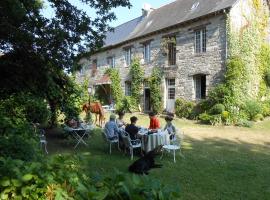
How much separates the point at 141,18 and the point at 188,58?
31.4ft

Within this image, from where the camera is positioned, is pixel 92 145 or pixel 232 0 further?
pixel 232 0

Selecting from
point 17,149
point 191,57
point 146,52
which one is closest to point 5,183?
point 17,149

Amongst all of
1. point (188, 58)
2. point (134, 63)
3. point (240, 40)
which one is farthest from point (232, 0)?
point (134, 63)

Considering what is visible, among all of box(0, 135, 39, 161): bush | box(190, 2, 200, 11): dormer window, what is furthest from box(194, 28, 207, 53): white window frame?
box(0, 135, 39, 161): bush

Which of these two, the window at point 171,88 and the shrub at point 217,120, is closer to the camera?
the shrub at point 217,120

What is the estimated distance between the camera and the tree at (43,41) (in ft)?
30.9

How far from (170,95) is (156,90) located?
1030 mm

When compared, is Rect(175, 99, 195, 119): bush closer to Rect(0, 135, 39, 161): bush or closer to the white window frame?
the white window frame

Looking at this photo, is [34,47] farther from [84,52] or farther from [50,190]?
[50,190]

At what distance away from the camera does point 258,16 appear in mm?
19953

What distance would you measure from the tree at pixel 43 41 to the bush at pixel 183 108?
10.5 meters

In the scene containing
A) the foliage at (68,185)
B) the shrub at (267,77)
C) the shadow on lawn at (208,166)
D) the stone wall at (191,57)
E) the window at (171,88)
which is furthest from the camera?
the window at (171,88)

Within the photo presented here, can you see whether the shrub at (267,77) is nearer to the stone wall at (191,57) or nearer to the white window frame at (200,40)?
the stone wall at (191,57)

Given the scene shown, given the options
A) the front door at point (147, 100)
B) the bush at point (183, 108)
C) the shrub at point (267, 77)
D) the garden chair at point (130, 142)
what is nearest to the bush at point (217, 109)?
the bush at point (183, 108)
